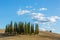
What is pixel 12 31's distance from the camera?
4269 inches

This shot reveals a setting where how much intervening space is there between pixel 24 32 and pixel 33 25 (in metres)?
10.5

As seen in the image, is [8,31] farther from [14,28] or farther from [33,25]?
[33,25]

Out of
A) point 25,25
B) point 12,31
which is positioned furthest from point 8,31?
point 25,25

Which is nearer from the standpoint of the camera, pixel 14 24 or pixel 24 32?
pixel 24 32

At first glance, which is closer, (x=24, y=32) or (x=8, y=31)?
(x=24, y=32)

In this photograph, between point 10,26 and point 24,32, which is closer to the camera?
point 24,32

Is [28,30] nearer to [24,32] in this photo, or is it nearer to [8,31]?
[24,32]

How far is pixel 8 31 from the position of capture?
363 ft

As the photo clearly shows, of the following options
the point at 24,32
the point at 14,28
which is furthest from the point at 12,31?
the point at 24,32

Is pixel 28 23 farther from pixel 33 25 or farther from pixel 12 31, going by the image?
pixel 12 31

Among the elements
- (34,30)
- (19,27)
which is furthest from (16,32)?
(34,30)

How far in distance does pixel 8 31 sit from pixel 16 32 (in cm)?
763

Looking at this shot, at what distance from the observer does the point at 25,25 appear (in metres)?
108

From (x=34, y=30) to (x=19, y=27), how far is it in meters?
9.46
